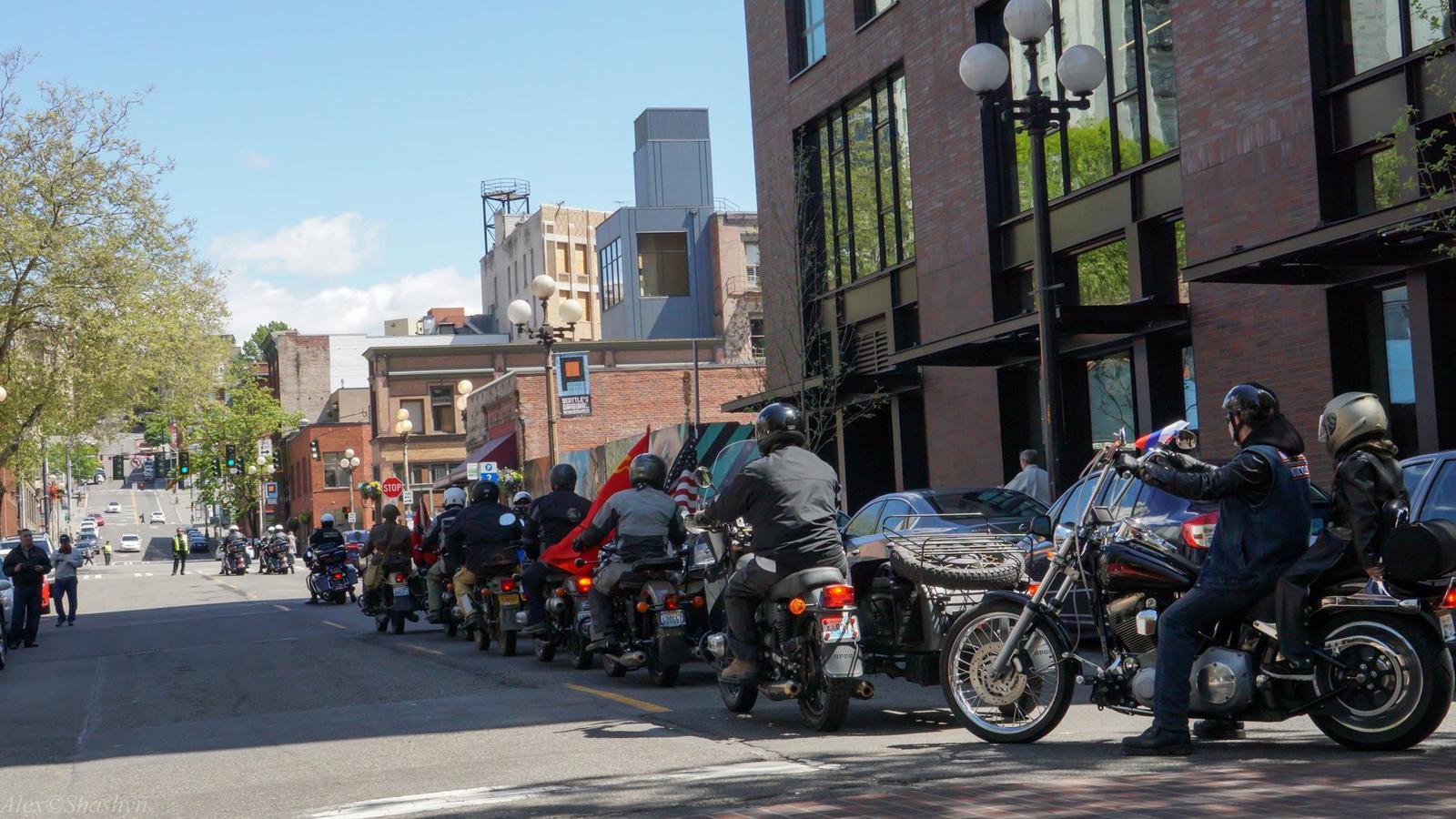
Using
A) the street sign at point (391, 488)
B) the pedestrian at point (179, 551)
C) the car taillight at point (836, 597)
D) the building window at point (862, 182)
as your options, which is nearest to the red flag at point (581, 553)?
the car taillight at point (836, 597)

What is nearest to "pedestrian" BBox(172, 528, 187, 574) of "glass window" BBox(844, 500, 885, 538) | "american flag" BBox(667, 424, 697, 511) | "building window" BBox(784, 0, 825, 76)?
"building window" BBox(784, 0, 825, 76)

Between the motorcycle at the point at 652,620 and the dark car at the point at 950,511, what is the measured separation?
322 cm

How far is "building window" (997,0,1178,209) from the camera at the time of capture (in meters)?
20.8

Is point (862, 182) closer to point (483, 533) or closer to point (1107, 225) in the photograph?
point (1107, 225)

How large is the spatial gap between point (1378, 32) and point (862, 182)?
43.7 ft

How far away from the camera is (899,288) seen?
28500mm

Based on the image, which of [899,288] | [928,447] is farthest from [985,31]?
[928,447]

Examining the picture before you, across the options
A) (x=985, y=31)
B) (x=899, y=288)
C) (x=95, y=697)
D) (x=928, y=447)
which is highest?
(x=985, y=31)

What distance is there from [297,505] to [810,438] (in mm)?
78280

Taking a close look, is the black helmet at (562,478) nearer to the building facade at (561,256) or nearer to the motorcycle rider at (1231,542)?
the motorcycle rider at (1231,542)

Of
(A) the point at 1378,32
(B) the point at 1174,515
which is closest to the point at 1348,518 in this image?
(B) the point at 1174,515

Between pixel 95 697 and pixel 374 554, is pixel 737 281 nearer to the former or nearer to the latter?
pixel 374 554

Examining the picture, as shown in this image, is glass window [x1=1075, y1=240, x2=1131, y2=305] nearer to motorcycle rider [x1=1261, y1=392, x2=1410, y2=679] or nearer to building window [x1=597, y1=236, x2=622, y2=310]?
motorcycle rider [x1=1261, y1=392, x2=1410, y2=679]

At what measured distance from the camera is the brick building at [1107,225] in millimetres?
16953
